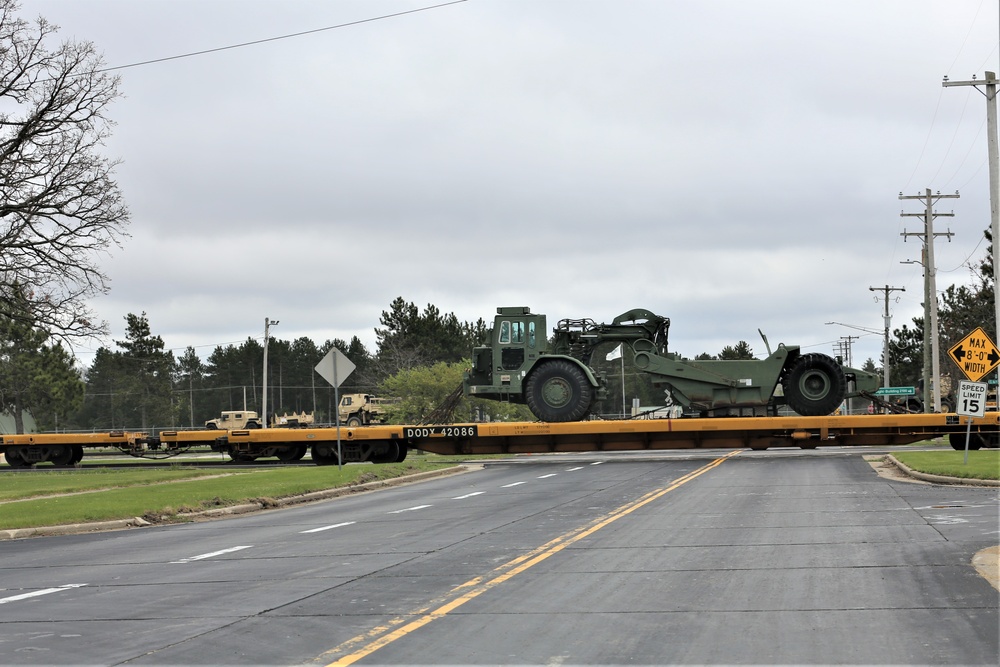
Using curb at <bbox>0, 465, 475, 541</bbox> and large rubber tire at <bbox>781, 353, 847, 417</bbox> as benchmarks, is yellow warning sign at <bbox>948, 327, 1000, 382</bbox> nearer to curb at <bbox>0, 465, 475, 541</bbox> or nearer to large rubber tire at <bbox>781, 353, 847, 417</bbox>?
large rubber tire at <bbox>781, 353, 847, 417</bbox>

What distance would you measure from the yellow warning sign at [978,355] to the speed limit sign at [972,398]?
104 centimetres

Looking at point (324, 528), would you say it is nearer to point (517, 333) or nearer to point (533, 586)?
point (533, 586)

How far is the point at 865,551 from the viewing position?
11.6 m

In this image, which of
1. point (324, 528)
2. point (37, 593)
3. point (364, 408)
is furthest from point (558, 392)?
point (364, 408)

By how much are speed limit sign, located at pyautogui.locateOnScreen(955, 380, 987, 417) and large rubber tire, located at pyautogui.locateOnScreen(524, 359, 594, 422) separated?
8979mm

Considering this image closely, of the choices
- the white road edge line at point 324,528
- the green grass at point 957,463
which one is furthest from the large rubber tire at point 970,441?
the white road edge line at point 324,528

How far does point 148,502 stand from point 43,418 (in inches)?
3187

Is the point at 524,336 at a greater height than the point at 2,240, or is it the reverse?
the point at 2,240

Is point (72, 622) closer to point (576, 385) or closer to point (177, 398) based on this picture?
point (576, 385)

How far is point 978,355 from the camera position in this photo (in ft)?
84.6

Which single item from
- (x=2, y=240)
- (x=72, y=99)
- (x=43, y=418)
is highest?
(x=72, y=99)

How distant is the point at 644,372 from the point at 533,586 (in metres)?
18.5

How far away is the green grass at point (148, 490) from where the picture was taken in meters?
18.5

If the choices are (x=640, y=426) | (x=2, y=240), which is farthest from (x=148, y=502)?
(x=2, y=240)
